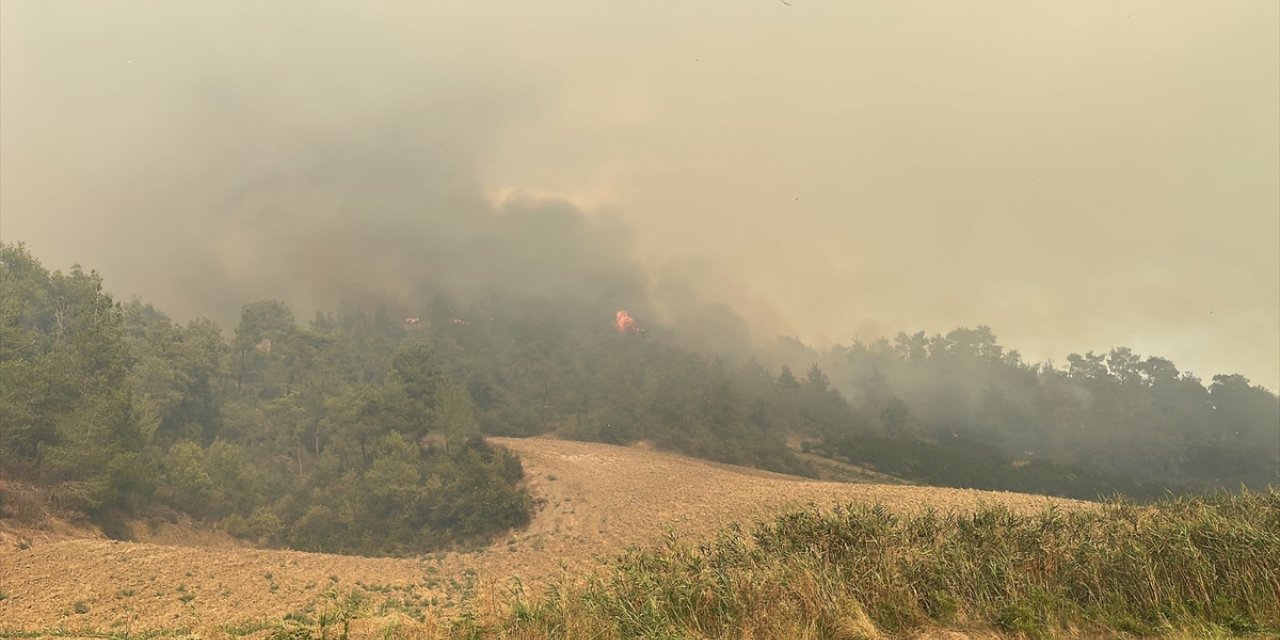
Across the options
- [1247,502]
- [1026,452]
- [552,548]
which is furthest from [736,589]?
[1026,452]

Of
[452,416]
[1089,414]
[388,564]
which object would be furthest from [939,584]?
[1089,414]

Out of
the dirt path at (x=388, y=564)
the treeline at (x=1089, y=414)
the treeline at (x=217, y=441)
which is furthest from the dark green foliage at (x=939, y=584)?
the treeline at (x=1089, y=414)

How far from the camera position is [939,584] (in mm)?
12906

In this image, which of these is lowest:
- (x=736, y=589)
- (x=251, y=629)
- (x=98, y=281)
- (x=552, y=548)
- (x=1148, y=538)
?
(x=552, y=548)

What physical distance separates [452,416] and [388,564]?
2629 centimetres

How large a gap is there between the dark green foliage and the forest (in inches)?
1468

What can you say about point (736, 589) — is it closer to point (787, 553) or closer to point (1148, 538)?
point (787, 553)

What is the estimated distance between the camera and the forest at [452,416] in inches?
1709

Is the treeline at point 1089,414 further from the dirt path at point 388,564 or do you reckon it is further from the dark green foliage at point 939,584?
the dark green foliage at point 939,584

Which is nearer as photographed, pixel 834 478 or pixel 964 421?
pixel 834 478

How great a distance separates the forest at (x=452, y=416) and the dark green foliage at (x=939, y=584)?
37277 millimetres

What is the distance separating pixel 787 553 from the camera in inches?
587

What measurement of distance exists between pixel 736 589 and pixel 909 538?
5.52 meters

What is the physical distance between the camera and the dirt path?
20969 mm
